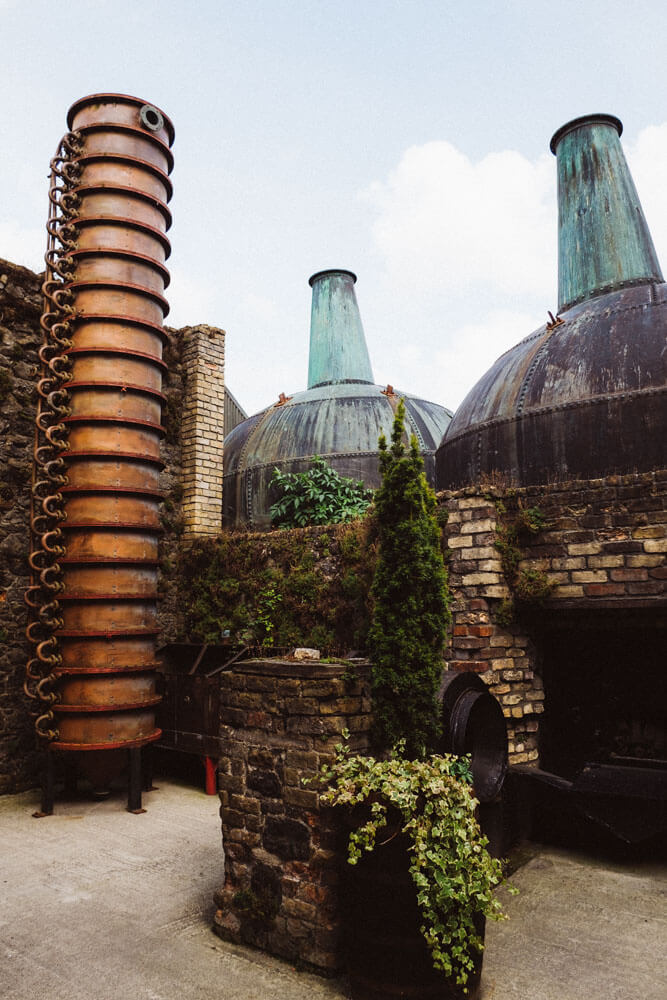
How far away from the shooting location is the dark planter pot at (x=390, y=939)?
9.82ft

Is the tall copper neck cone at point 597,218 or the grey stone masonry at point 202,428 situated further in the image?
the grey stone masonry at point 202,428

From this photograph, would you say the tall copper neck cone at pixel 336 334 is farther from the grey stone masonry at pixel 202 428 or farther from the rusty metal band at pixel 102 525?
the rusty metal band at pixel 102 525

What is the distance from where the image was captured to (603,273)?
9.09 metres

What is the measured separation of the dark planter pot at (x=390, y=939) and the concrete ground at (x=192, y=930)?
0.72 feet

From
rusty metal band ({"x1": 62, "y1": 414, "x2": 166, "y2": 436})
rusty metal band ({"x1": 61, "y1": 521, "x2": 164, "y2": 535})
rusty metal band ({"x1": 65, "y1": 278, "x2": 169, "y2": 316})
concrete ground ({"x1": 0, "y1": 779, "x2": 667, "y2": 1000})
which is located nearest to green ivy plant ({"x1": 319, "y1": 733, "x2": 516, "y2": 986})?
concrete ground ({"x1": 0, "y1": 779, "x2": 667, "y2": 1000})

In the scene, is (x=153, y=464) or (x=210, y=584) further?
(x=210, y=584)

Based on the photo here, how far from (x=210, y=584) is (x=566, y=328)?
5.59 metres

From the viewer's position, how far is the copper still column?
6.57 m

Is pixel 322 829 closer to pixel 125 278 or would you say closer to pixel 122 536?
pixel 122 536

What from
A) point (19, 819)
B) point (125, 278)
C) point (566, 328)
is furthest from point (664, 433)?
point (19, 819)

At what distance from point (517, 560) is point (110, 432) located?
4.26 metres

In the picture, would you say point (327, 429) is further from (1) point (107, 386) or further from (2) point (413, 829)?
(2) point (413, 829)

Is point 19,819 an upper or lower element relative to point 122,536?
lower

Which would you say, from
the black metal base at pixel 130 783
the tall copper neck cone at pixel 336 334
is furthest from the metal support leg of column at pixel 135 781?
the tall copper neck cone at pixel 336 334
